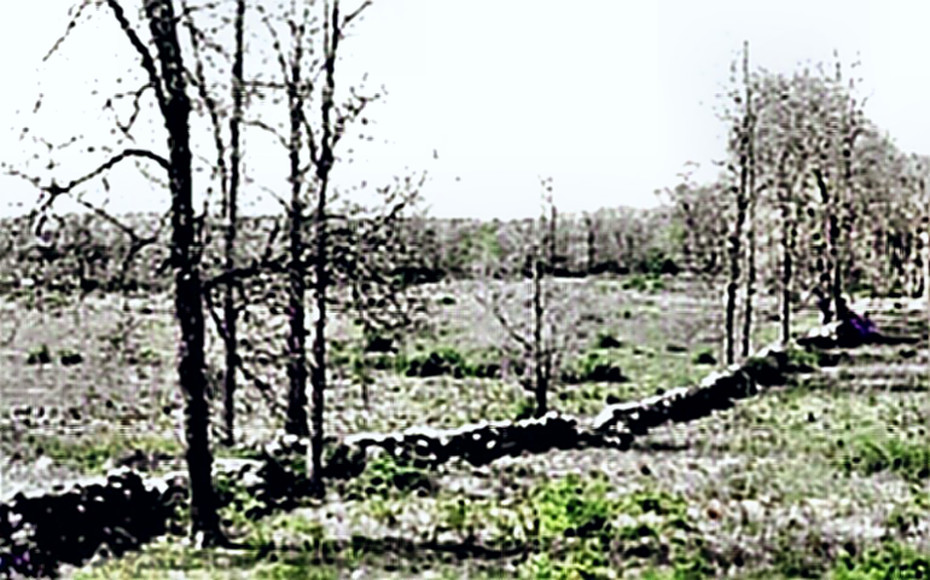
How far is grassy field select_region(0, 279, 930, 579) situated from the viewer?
16547mm

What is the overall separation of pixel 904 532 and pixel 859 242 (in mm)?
53291

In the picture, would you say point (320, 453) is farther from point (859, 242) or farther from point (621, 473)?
point (859, 242)

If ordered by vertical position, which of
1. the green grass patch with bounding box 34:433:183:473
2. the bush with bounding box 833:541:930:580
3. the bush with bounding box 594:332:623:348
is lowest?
the bush with bounding box 594:332:623:348

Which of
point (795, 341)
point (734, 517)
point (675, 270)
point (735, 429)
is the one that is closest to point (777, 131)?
point (795, 341)

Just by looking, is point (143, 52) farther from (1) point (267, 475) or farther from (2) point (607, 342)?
(2) point (607, 342)

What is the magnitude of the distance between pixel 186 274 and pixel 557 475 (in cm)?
797

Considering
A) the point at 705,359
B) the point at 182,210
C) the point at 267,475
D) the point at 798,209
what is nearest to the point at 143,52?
the point at 182,210

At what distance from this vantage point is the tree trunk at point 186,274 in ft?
56.9

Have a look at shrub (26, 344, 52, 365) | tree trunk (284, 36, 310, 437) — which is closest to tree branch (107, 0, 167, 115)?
tree trunk (284, 36, 310, 437)

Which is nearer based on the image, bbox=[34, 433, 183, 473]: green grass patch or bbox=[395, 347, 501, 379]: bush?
bbox=[34, 433, 183, 473]: green grass patch

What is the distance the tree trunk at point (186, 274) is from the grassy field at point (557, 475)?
508mm

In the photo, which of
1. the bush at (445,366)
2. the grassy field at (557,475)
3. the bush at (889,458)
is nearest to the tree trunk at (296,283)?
the grassy field at (557,475)

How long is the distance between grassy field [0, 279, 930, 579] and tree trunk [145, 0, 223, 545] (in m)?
0.51

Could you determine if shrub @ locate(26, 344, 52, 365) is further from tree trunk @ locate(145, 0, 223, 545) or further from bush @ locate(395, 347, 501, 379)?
tree trunk @ locate(145, 0, 223, 545)
